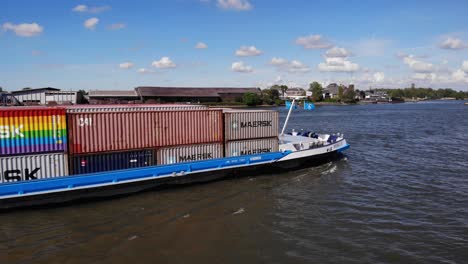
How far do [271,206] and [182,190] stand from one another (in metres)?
5.64

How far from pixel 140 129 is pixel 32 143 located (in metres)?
5.42

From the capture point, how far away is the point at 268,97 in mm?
143250

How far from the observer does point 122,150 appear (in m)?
19.5

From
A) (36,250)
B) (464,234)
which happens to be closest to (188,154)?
(36,250)

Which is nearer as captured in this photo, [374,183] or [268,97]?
[374,183]

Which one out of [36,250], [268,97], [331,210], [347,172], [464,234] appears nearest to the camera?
[36,250]

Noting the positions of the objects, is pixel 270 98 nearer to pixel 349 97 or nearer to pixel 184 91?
pixel 184 91

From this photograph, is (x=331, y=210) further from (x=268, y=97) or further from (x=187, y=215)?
(x=268, y=97)

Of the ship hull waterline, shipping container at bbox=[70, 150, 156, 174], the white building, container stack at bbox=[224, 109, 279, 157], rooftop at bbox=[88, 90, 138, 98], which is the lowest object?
the ship hull waterline

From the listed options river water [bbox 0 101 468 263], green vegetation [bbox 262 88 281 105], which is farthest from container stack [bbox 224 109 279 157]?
green vegetation [bbox 262 88 281 105]

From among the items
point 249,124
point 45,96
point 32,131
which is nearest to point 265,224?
point 249,124

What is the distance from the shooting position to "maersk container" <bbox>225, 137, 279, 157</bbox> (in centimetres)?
2323

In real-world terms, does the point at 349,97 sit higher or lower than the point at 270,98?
higher

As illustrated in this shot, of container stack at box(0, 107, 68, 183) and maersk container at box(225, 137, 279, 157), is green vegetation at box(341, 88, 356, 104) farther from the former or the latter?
container stack at box(0, 107, 68, 183)
